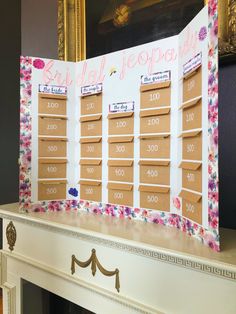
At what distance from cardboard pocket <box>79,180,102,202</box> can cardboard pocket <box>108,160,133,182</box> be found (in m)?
0.07

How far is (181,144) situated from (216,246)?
1.11 feet

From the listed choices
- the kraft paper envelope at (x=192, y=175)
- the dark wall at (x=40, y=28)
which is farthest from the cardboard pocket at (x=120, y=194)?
the dark wall at (x=40, y=28)

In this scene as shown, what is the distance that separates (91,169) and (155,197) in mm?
303

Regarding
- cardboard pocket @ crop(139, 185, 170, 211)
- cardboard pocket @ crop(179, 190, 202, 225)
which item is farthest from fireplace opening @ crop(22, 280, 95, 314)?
cardboard pocket @ crop(179, 190, 202, 225)

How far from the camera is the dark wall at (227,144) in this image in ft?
3.46

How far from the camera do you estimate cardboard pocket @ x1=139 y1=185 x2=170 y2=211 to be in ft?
3.49

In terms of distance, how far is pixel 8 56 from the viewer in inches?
92.7

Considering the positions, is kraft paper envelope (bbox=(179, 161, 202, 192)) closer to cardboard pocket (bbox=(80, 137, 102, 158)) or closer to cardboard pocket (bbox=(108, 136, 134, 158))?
cardboard pocket (bbox=(108, 136, 134, 158))

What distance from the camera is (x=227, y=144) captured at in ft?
3.51

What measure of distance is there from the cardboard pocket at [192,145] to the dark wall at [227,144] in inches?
7.2

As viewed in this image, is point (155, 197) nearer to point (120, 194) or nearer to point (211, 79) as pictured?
point (120, 194)

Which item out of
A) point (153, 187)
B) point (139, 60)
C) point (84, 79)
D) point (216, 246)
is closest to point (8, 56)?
point (84, 79)

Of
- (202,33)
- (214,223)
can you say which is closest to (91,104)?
(202,33)

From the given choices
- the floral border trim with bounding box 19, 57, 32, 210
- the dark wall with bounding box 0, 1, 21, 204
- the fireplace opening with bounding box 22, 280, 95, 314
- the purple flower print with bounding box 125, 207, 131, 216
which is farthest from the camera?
the dark wall with bounding box 0, 1, 21, 204
